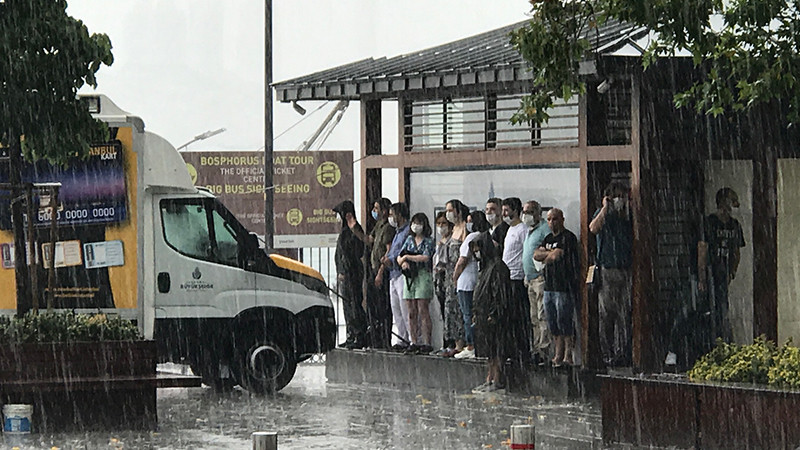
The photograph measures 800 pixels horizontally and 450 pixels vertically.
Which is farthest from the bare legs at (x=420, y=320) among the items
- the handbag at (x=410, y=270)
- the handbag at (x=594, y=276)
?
the handbag at (x=594, y=276)

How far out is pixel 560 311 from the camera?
19031 millimetres

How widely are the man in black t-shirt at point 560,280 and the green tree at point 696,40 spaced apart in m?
4.41

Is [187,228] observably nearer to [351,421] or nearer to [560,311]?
[351,421]

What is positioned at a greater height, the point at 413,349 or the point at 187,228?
the point at 187,228

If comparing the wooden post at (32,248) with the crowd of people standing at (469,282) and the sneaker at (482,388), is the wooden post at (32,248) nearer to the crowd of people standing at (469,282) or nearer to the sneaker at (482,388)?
the crowd of people standing at (469,282)

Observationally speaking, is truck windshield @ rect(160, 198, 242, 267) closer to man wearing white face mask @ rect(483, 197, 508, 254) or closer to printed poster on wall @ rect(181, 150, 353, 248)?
man wearing white face mask @ rect(483, 197, 508, 254)

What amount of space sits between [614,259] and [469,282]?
1.92m

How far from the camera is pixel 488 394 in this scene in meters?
19.3

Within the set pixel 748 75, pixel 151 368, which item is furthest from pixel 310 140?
pixel 748 75

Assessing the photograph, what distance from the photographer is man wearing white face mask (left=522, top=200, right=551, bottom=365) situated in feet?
63.4

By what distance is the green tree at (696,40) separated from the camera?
44.2 ft

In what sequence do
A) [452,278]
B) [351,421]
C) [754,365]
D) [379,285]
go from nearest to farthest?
[754,365] → [351,421] → [452,278] → [379,285]

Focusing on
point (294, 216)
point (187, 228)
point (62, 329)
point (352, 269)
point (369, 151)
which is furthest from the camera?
point (294, 216)

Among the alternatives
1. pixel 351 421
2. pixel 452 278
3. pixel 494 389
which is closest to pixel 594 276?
pixel 494 389
